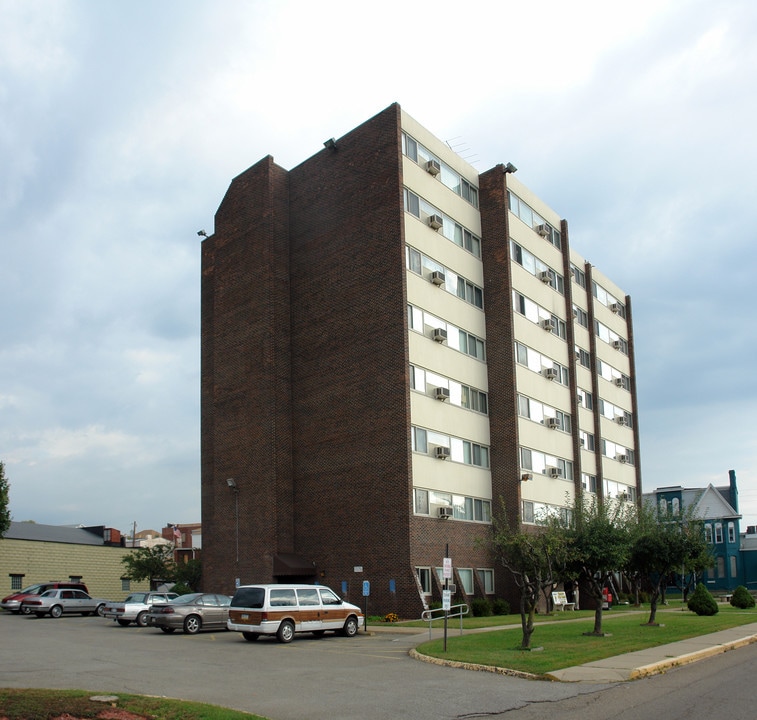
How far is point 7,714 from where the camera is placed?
10453 millimetres

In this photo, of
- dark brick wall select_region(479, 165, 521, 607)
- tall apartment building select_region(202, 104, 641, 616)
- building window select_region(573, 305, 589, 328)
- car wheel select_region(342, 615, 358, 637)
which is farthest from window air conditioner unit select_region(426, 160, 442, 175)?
car wheel select_region(342, 615, 358, 637)

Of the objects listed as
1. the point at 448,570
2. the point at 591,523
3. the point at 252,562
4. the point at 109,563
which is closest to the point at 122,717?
Result: the point at 448,570

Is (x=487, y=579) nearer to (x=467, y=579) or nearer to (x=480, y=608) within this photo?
(x=467, y=579)

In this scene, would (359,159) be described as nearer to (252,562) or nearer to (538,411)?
(538,411)

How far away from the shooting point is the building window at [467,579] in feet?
127

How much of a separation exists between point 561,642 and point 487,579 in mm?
17527

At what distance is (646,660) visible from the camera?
18.9m

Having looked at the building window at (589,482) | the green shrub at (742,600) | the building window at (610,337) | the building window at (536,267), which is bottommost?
the green shrub at (742,600)

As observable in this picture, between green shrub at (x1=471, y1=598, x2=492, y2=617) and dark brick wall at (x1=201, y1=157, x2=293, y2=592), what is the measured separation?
9.11 m

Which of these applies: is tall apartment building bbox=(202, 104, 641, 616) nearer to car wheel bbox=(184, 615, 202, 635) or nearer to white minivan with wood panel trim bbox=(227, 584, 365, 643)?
white minivan with wood panel trim bbox=(227, 584, 365, 643)

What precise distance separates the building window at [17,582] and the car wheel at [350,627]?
35.4m

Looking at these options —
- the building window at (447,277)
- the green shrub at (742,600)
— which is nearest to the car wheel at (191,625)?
the building window at (447,277)

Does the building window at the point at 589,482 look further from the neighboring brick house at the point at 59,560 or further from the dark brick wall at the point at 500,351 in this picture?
the neighboring brick house at the point at 59,560

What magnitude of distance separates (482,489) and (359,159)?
17050 mm
